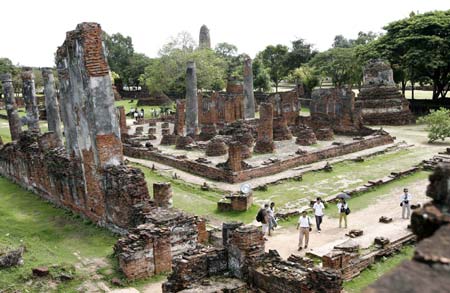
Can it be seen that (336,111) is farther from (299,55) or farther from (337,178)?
(299,55)

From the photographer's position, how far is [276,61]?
63.2 meters

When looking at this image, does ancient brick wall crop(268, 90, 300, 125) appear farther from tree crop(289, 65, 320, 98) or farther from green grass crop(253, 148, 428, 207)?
tree crop(289, 65, 320, 98)

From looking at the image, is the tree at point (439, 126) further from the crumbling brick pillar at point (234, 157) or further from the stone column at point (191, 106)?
Result: the stone column at point (191, 106)

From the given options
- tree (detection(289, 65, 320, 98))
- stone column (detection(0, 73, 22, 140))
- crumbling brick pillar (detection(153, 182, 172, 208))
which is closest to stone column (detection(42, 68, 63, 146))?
stone column (detection(0, 73, 22, 140))

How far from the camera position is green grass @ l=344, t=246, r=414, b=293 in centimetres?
1000

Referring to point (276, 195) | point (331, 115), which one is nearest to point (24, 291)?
point (276, 195)

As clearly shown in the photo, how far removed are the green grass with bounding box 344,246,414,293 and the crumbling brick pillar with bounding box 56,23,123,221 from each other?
23.5 feet

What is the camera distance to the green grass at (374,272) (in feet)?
32.8

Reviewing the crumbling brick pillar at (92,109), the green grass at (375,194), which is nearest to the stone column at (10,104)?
the crumbling brick pillar at (92,109)

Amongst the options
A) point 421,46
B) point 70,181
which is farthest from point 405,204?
point 421,46

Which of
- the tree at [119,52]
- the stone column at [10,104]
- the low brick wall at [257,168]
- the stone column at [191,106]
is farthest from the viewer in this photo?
the tree at [119,52]

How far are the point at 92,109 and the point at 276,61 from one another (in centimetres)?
5237

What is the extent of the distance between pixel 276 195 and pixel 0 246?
9.51m

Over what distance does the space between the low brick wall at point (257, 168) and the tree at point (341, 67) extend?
21692 mm
